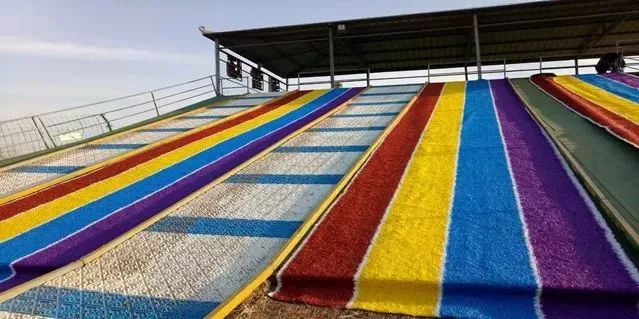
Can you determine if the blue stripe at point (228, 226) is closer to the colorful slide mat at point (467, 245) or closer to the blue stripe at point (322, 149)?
the colorful slide mat at point (467, 245)

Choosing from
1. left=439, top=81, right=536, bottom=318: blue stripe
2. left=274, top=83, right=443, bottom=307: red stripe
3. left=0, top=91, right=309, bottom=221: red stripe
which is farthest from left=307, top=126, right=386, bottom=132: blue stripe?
left=439, top=81, right=536, bottom=318: blue stripe

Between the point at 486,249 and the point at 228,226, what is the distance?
216 cm

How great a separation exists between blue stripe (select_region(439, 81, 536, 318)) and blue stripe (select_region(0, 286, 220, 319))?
154cm

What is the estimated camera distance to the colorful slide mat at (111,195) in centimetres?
369

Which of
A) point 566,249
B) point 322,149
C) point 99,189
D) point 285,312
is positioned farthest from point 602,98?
point 99,189

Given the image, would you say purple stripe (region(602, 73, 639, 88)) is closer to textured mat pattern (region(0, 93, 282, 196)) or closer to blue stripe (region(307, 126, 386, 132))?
blue stripe (region(307, 126, 386, 132))

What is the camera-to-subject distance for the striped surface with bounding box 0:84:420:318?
2824 millimetres

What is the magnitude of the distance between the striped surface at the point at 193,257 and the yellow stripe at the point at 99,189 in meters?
1.28

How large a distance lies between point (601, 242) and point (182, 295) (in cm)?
285

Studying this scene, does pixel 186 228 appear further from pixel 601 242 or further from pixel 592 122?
pixel 592 122

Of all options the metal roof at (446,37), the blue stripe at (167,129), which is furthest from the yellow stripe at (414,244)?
the metal roof at (446,37)

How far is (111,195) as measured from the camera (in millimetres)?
4992

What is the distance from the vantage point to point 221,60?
13.6 meters

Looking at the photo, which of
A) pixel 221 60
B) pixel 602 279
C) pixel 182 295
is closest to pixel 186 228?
pixel 182 295
